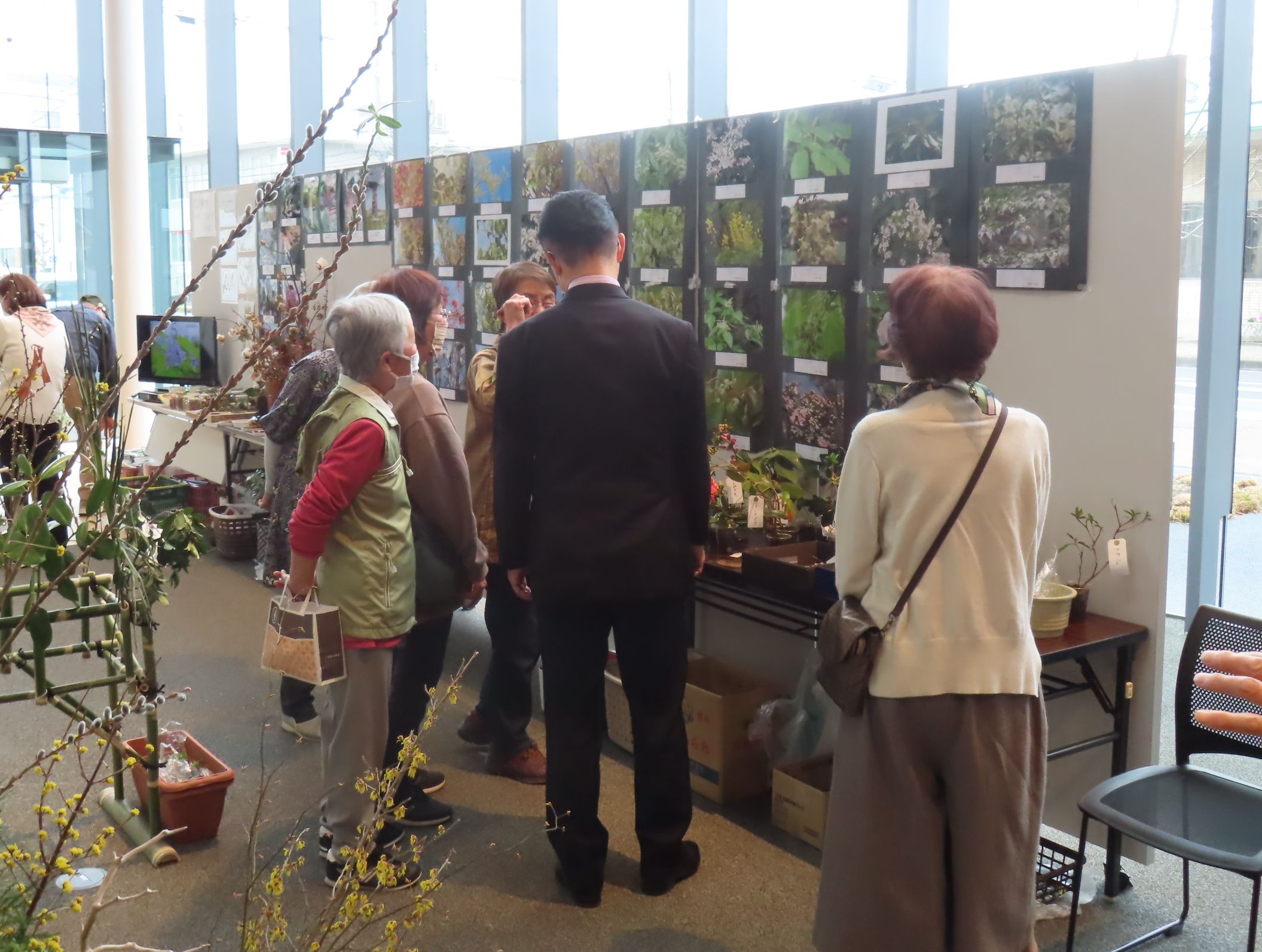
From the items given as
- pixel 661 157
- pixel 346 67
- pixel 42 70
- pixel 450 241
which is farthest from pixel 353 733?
pixel 42 70

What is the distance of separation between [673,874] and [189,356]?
18.5ft

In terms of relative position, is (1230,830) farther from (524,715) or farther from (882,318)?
(524,715)

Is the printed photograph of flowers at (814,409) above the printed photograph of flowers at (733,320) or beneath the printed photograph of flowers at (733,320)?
beneath

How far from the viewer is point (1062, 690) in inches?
116

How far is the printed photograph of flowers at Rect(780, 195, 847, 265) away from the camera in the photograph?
3623mm

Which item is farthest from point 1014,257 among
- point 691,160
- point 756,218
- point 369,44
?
point 369,44

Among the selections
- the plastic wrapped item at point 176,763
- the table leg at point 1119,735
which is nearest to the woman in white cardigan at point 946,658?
the table leg at point 1119,735

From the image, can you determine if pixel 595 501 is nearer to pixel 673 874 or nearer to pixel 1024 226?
pixel 673 874

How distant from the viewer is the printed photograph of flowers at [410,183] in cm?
577

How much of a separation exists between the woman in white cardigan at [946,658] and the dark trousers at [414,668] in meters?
1.35

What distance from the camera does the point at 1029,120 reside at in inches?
120

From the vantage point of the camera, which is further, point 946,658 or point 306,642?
point 306,642

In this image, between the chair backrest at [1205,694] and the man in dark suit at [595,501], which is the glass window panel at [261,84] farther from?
the chair backrest at [1205,694]
